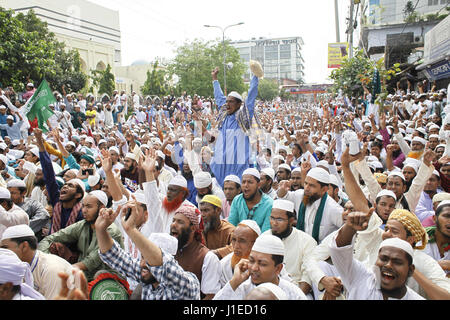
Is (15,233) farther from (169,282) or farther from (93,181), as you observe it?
(93,181)

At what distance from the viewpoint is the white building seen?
3772 cm

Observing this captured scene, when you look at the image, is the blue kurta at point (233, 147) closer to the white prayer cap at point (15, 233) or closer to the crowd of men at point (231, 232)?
the crowd of men at point (231, 232)

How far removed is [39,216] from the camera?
409 cm

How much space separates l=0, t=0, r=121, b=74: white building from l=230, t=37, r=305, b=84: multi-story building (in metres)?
67.5

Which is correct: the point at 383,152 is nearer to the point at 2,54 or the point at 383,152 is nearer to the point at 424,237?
the point at 424,237

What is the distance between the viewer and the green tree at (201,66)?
34.5 metres

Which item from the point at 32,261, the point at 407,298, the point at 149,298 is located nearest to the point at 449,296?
the point at 407,298

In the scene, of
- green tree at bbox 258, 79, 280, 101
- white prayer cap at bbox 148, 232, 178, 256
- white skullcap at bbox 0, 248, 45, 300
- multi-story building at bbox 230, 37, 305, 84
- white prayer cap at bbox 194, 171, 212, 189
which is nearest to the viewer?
white skullcap at bbox 0, 248, 45, 300

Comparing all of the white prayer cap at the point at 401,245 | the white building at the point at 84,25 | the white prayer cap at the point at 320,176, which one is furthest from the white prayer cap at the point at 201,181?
the white building at the point at 84,25

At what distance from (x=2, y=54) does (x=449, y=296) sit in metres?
13.9

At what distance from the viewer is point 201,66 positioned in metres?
35.1

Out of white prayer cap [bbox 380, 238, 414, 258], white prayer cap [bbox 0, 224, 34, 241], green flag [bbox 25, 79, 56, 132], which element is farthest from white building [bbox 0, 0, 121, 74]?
white prayer cap [bbox 380, 238, 414, 258]

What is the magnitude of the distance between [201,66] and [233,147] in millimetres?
30488

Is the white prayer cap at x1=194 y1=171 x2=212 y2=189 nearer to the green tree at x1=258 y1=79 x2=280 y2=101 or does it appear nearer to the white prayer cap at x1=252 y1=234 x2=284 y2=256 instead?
the white prayer cap at x1=252 y1=234 x2=284 y2=256
